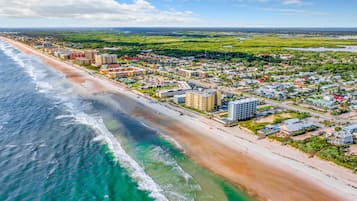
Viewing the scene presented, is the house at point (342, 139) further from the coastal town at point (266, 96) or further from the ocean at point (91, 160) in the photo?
the ocean at point (91, 160)

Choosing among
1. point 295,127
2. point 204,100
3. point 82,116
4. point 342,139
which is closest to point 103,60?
point 82,116

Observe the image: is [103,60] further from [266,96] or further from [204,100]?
[204,100]

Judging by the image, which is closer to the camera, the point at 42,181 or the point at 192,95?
the point at 42,181

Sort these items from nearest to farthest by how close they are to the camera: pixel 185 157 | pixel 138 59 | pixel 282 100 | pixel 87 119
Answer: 1. pixel 185 157
2. pixel 87 119
3. pixel 282 100
4. pixel 138 59

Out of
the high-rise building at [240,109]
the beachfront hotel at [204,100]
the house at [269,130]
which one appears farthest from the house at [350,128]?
the beachfront hotel at [204,100]

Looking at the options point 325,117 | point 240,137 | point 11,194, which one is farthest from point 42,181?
point 325,117

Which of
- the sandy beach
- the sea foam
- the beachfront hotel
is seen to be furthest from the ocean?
the beachfront hotel

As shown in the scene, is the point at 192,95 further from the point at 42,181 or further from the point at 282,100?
the point at 42,181

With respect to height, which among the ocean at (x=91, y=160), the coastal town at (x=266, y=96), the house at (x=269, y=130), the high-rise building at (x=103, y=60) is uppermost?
the high-rise building at (x=103, y=60)
